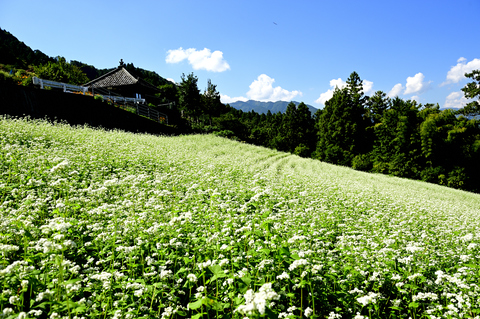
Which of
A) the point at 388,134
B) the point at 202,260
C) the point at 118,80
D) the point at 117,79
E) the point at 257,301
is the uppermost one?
the point at 117,79

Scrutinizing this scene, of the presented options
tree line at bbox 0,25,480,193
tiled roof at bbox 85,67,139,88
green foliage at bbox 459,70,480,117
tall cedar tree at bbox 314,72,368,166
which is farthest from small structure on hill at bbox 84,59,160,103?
green foliage at bbox 459,70,480,117

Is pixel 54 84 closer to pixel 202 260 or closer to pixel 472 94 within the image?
pixel 202 260

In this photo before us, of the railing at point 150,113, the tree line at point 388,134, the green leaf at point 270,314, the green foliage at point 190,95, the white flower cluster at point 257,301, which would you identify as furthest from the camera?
the green foliage at point 190,95

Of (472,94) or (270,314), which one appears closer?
(270,314)

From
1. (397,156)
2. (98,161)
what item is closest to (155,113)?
(98,161)

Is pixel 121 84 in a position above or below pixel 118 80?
below

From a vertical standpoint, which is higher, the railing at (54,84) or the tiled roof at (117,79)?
the tiled roof at (117,79)

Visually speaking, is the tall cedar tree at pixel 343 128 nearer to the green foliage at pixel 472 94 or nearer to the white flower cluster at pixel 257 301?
the green foliage at pixel 472 94

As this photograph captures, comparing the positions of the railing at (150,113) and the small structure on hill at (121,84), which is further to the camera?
the small structure on hill at (121,84)

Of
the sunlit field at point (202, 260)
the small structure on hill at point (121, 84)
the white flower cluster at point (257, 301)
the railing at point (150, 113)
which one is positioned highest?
the small structure on hill at point (121, 84)

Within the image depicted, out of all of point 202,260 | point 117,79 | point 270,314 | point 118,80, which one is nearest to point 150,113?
point 118,80

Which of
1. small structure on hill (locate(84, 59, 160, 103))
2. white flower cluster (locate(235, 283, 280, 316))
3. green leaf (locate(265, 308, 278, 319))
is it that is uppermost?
small structure on hill (locate(84, 59, 160, 103))

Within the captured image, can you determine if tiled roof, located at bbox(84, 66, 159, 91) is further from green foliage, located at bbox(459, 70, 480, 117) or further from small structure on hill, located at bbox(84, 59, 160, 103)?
green foliage, located at bbox(459, 70, 480, 117)

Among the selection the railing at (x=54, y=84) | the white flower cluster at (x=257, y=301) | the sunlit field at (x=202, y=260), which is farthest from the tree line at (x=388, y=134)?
the white flower cluster at (x=257, y=301)
